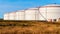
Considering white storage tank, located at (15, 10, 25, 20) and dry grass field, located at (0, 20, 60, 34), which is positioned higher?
white storage tank, located at (15, 10, 25, 20)

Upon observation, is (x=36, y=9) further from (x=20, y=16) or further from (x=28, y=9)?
(x=20, y=16)

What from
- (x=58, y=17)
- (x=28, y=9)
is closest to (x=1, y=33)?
(x=58, y=17)

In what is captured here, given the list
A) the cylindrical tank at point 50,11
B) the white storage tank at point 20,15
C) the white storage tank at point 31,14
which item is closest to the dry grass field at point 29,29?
the cylindrical tank at point 50,11

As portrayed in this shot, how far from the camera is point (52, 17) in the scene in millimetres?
63125

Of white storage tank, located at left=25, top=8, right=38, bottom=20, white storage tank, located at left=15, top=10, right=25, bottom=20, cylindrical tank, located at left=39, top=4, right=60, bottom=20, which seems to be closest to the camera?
cylindrical tank, located at left=39, top=4, right=60, bottom=20

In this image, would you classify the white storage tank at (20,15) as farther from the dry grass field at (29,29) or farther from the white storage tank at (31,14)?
the dry grass field at (29,29)

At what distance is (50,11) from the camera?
6303 centimetres

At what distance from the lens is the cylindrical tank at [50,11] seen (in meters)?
62.0

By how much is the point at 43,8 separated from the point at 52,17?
4.92 m

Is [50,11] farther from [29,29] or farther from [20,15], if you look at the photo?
[29,29]

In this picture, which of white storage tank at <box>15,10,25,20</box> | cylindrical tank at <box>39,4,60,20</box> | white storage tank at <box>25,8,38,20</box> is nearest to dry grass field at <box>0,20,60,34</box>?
cylindrical tank at <box>39,4,60,20</box>

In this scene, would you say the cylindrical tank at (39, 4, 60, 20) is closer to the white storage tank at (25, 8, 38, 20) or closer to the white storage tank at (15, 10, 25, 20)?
the white storage tank at (25, 8, 38, 20)

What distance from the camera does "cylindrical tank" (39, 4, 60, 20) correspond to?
6203 cm

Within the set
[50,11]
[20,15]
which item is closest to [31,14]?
[20,15]
